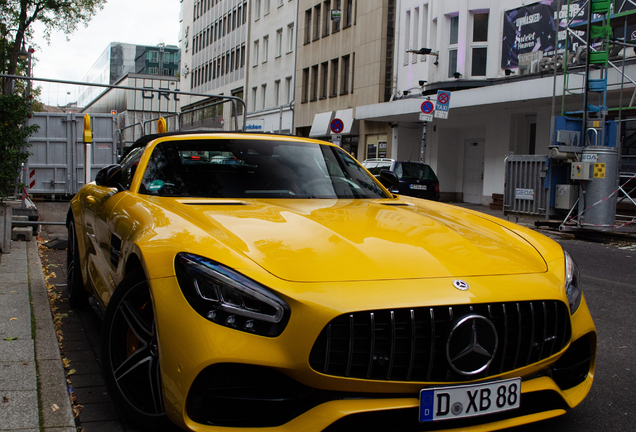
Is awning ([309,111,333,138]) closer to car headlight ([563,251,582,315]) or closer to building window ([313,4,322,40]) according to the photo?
building window ([313,4,322,40])

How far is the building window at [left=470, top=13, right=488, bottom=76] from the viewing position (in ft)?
80.3

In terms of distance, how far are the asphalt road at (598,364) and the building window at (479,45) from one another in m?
18.2

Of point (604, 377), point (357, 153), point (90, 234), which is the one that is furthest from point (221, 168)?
point (357, 153)

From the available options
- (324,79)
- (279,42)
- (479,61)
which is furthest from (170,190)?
(279,42)

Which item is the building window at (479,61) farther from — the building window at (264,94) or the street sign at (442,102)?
the building window at (264,94)

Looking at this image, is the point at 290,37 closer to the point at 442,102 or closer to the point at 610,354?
the point at 442,102

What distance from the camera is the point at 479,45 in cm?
2450

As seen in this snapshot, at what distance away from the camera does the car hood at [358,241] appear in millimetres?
2529

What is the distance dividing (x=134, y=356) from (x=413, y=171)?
1929 cm

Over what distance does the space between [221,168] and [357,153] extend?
29.7m

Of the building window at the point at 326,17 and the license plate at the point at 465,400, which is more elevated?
the building window at the point at 326,17

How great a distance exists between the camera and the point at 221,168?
399cm

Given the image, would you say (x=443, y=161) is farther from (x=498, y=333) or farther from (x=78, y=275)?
(x=498, y=333)

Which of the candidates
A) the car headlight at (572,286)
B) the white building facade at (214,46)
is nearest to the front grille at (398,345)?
the car headlight at (572,286)
